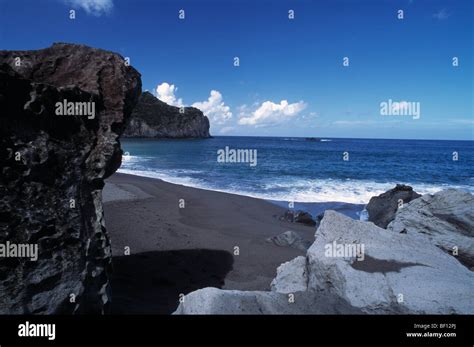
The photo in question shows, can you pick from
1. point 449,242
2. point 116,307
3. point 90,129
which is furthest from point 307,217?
point 90,129

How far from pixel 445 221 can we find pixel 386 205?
204 inches

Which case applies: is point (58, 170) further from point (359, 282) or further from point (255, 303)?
point (359, 282)

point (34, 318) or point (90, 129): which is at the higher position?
point (90, 129)

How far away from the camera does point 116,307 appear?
17.0 ft

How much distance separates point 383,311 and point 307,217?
9071mm

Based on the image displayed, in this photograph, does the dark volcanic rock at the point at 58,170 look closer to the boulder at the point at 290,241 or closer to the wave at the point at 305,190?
the boulder at the point at 290,241

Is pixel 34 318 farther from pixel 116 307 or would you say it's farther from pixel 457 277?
pixel 457 277

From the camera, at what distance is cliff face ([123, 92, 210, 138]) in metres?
123
